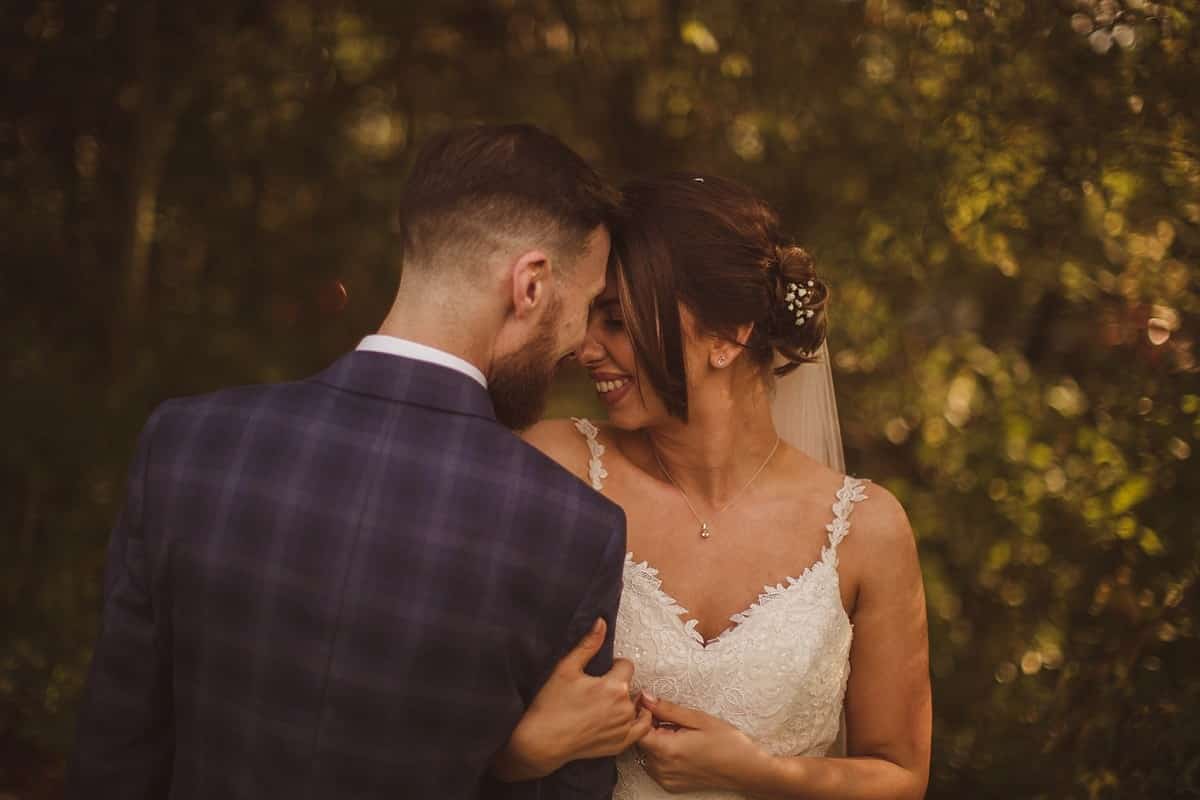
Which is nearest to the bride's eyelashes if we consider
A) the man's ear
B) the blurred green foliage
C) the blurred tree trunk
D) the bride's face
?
the bride's face

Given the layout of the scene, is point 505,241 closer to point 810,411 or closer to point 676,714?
point 676,714

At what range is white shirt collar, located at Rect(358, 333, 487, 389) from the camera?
1.70m

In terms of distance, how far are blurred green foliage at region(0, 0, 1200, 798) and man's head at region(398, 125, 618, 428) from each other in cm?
185

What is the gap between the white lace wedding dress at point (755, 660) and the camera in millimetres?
2338

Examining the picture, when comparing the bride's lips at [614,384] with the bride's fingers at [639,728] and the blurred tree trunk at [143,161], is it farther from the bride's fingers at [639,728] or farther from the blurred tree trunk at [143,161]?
the blurred tree trunk at [143,161]

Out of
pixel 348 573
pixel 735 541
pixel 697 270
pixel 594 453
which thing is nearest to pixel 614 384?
pixel 594 453

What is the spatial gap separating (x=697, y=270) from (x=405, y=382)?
0.99m

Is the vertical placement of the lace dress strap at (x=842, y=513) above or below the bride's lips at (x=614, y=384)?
below

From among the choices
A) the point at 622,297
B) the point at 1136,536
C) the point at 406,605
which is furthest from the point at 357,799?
the point at 1136,536

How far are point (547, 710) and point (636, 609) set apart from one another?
0.66 meters

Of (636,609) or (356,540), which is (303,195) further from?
(356,540)

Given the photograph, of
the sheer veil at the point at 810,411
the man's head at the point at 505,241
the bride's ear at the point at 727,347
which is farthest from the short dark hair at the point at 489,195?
the sheer veil at the point at 810,411

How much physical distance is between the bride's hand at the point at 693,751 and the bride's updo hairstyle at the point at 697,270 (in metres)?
0.75

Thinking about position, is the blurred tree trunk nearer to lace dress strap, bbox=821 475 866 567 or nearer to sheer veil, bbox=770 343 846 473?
sheer veil, bbox=770 343 846 473
